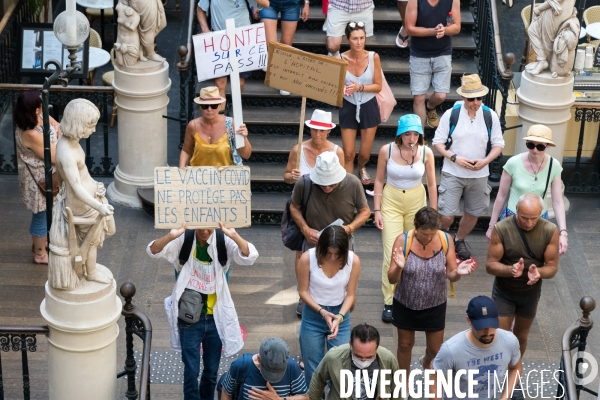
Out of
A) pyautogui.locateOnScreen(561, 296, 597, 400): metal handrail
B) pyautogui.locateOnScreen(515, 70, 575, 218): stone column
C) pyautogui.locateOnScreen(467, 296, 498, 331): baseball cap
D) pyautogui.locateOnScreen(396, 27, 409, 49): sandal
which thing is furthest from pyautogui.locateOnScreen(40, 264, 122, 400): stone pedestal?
pyautogui.locateOnScreen(396, 27, 409, 49): sandal

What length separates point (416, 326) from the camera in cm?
943

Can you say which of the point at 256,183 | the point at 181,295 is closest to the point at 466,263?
the point at 181,295

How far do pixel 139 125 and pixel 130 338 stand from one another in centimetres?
403

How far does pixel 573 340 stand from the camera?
9312mm

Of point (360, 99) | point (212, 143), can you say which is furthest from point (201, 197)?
point (360, 99)

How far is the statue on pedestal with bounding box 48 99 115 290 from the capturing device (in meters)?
8.64

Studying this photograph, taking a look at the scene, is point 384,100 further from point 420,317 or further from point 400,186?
point 420,317

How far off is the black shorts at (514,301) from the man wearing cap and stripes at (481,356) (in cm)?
107

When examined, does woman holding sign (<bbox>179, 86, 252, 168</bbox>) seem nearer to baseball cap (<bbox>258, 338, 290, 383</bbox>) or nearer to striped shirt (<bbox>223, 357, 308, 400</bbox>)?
striped shirt (<bbox>223, 357, 308, 400</bbox>)

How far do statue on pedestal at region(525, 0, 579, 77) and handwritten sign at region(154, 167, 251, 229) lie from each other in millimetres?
4593

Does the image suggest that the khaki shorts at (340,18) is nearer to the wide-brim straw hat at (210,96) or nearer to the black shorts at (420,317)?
the wide-brim straw hat at (210,96)

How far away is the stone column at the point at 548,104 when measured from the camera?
12.7 meters

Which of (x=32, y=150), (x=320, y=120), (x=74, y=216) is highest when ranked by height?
(x=320, y=120)

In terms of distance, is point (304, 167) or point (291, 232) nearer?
point (291, 232)
